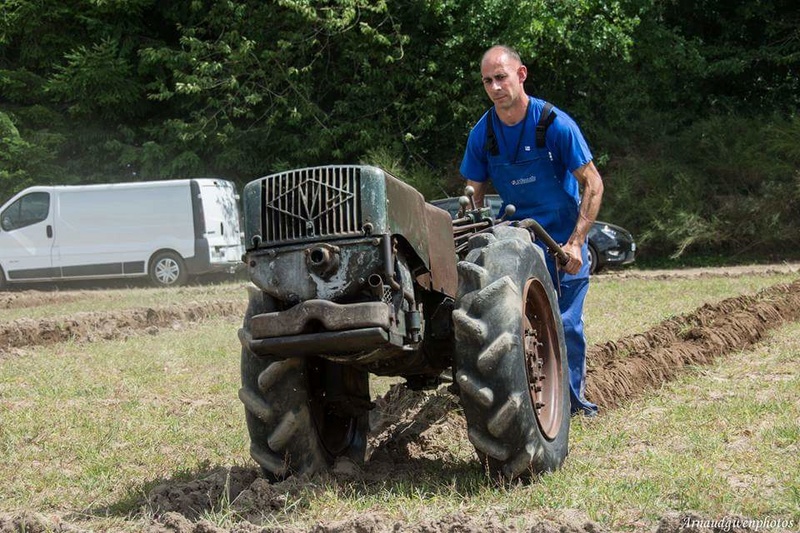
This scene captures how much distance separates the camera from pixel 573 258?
252 inches

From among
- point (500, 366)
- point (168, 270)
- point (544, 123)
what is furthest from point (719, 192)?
point (500, 366)

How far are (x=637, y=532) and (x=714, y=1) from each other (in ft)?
82.0

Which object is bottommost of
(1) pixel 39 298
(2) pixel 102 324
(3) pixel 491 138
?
(2) pixel 102 324

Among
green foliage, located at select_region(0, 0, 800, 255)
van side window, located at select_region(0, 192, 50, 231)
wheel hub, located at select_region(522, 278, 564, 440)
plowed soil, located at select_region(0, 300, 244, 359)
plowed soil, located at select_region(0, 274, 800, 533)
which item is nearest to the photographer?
plowed soil, located at select_region(0, 274, 800, 533)

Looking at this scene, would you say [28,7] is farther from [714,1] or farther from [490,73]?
[490,73]

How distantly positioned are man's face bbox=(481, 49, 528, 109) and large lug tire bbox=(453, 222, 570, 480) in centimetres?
132

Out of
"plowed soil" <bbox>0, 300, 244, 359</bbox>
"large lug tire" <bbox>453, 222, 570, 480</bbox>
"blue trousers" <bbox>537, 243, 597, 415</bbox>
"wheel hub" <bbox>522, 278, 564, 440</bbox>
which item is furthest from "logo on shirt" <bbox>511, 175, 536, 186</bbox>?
"plowed soil" <bbox>0, 300, 244, 359</bbox>

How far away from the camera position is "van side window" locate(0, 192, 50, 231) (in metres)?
22.6

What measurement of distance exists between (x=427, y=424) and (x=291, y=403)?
6.06ft

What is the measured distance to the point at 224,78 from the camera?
26.0 meters

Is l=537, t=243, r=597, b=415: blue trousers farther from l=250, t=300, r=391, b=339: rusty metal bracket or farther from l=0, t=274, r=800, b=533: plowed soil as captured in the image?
l=250, t=300, r=391, b=339: rusty metal bracket

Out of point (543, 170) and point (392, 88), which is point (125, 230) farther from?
point (543, 170)

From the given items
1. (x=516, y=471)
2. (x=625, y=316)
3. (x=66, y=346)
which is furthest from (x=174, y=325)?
(x=516, y=471)

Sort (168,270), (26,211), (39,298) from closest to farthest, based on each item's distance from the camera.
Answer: (39,298) < (168,270) < (26,211)
